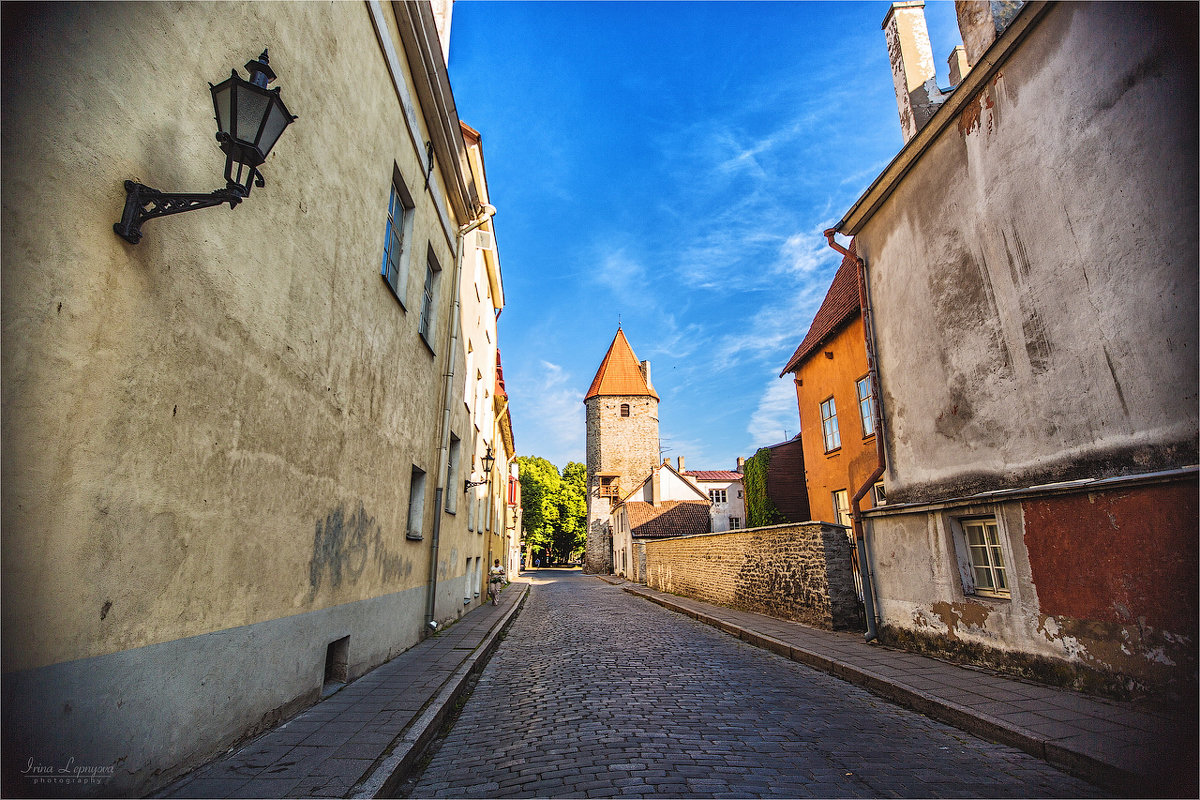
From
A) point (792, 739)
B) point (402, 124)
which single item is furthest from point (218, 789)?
point (402, 124)

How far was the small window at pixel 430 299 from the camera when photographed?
10.1m

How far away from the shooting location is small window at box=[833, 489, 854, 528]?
14.9 m

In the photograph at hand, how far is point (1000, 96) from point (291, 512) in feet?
29.7

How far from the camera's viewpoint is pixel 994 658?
6520 millimetres

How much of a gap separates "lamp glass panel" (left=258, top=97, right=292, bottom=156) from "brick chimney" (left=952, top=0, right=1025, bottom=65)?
8525mm

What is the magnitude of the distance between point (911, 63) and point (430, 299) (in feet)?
31.2

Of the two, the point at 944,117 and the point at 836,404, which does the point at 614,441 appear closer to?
the point at 836,404

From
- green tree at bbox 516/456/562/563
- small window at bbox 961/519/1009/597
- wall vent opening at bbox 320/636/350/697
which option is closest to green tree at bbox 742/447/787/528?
small window at bbox 961/519/1009/597

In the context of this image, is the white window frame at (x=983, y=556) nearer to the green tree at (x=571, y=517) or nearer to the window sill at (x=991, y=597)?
the window sill at (x=991, y=597)

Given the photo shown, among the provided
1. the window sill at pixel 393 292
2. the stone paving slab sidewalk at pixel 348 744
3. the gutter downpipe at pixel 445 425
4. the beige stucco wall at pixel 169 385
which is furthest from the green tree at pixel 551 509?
the beige stucco wall at pixel 169 385

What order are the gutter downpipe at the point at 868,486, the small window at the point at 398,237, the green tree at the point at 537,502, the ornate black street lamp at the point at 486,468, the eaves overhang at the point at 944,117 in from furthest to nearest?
the green tree at the point at 537,502 < the ornate black street lamp at the point at 486,468 < the gutter downpipe at the point at 868,486 < the small window at the point at 398,237 < the eaves overhang at the point at 944,117

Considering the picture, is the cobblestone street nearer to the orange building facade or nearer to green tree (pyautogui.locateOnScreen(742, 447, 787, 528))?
the orange building facade

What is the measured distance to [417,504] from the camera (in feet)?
31.2

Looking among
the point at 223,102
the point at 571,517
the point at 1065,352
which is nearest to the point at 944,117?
the point at 1065,352
